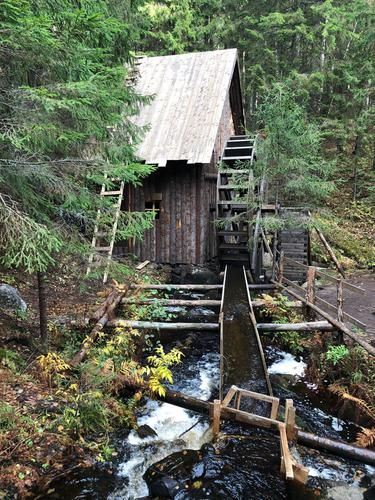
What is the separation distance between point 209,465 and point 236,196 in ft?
31.5

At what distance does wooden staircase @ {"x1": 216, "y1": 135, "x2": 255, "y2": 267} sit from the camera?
477 inches

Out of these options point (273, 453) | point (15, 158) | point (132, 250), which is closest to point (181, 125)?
point (132, 250)

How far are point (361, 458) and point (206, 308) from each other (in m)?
6.48

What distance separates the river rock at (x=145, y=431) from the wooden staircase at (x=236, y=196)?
786 centimetres

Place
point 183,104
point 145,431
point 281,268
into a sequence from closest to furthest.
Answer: point 145,431
point 281,268
point 183,104

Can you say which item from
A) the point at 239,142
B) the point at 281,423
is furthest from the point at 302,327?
the point at 239,142

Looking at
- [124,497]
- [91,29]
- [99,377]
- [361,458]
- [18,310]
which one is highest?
[91,29]

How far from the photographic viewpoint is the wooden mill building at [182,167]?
1190 cm

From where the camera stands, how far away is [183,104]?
13.1 meters

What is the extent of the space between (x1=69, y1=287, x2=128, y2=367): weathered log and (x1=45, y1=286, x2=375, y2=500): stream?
47.9 inches

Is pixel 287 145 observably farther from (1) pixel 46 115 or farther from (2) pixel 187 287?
(1) pixel 46 115

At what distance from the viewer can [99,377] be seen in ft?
16.2

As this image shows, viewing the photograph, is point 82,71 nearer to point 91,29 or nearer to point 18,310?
point 91,29

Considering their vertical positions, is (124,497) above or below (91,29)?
below
